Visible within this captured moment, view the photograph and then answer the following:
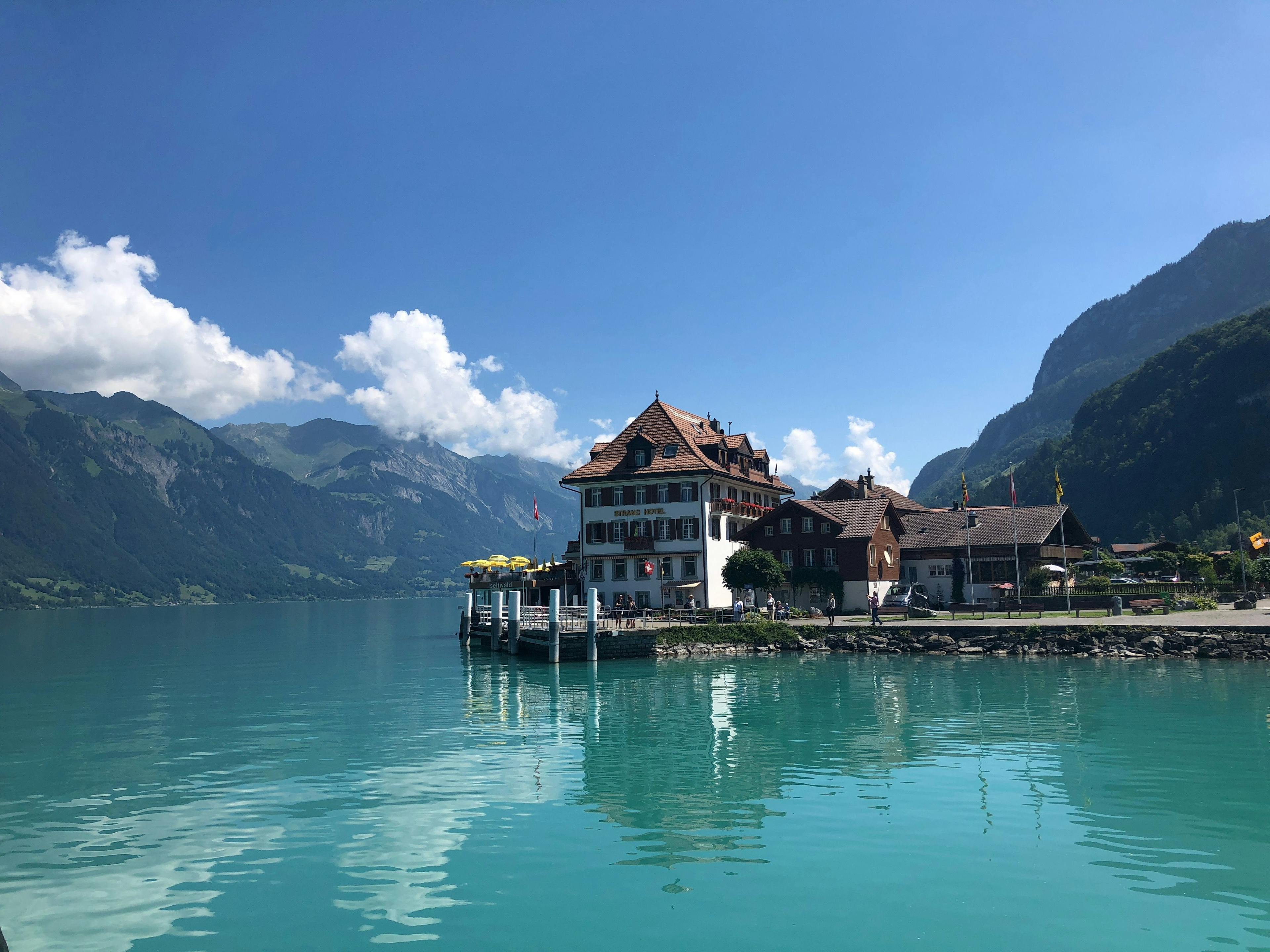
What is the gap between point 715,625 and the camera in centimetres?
5544

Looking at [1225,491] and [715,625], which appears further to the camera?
[1225,491]

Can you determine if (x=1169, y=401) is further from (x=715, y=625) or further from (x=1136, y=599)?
(x=715, y=625)

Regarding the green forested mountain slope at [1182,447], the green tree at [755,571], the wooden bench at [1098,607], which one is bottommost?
the wooden bench at [1098,607]

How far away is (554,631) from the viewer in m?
51.7

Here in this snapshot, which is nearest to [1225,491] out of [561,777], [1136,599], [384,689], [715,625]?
[1136,599]

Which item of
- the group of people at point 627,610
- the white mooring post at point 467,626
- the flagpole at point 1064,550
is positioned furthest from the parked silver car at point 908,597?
the white mooring post at point 467,626

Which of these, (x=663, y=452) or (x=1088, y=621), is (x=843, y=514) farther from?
(x=1088, y=621)

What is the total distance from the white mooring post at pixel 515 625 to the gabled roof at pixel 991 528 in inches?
1327

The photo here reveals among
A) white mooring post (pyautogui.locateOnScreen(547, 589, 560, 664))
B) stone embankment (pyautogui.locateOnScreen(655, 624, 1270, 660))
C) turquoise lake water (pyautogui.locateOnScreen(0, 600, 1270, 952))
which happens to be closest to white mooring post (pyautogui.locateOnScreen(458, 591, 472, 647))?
white mooring post (pyautogui.locateOnScreen(547, 589, 560, 664))

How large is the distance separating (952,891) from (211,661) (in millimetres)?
66793

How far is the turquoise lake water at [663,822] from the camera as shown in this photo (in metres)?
11.9

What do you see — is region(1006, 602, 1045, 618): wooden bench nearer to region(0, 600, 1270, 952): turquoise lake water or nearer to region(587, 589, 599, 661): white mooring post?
region(0, 600, 1270, 952): turquoise lake water

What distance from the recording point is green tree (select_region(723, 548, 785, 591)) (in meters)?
63.0

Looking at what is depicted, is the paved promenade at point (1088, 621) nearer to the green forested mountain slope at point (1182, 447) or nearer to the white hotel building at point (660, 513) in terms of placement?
the white hotel building at point (660, 513)
